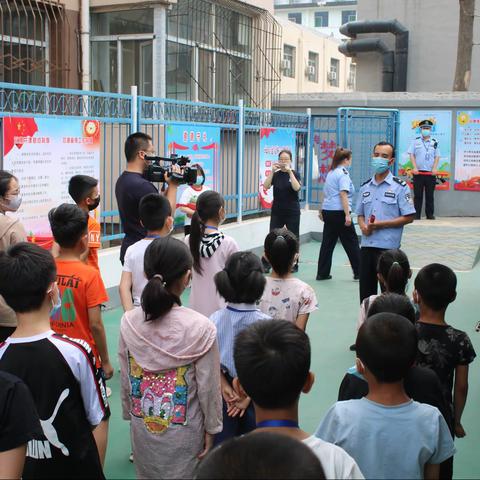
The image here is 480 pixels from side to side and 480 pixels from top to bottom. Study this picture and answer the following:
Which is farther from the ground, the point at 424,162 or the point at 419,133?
the point at 419,133

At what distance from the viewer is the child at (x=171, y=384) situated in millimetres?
2781

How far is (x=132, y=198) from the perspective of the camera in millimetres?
4910

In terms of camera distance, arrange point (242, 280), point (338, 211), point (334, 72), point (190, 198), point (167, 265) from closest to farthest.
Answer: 1. point (167, 265)
2. point (242, 280)
3. point (190, 198)
4. point (338, 211)
5. point (334, 72)

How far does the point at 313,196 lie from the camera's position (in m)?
12.6

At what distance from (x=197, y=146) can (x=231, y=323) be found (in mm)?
5491

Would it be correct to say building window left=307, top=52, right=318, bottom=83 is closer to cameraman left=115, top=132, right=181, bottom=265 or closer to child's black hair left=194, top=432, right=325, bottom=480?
cameraman left=115, top=132, right=181, bottom=265

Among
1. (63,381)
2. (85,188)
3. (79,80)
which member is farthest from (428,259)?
(63,381)

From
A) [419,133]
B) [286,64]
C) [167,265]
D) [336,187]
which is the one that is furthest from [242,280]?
[286,64]

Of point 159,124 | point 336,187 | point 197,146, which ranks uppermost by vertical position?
point 159,124

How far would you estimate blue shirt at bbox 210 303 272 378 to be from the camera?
3.20 meters

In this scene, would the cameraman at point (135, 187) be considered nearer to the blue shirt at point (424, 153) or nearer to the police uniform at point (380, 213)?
the police uniform at point (380, 213)

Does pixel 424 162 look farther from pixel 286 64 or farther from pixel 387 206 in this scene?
pixel 286 64

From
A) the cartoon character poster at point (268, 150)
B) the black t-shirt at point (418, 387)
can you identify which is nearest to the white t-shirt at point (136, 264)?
the black t-shirt at point (418, 387)

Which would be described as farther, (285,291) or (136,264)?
(136,264)
